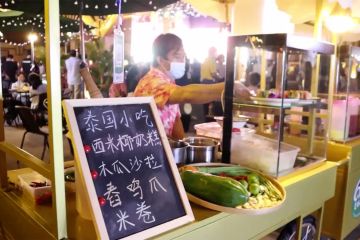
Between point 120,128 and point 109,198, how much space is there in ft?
0.84

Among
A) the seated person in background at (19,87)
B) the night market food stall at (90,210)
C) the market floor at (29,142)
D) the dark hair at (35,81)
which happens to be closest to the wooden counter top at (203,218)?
the night market food stall at (90,210)

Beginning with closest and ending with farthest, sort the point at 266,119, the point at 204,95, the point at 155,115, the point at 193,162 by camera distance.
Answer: the point at 155,115 < the point at 193,162 < the point at 204,95 < the point at 266,119

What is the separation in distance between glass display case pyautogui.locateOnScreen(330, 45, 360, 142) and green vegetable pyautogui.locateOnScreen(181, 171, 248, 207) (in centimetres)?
186

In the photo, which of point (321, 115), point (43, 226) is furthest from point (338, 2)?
point (43, 226)

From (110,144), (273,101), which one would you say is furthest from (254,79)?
(110,144)

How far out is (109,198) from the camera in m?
1.12

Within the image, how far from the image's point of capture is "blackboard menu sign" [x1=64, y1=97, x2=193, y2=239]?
1.10 metres

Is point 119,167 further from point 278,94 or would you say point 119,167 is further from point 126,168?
point 278,94

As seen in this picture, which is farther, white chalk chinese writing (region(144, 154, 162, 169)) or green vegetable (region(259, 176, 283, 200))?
green vegetable (region(259, 176, 283, 200))

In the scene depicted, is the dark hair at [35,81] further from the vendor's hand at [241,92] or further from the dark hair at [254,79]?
the vendor's hand at [241,92]

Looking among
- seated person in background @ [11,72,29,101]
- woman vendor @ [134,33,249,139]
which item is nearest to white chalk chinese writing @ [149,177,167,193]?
woman vendor @ [134,33,249,139]

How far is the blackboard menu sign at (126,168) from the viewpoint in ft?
3.61

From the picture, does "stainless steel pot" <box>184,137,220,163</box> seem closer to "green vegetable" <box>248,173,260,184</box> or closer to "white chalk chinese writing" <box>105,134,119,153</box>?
"green vegetable" <box>248,173,260,184</box>

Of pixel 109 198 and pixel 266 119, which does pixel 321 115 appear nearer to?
pixel 266 119
